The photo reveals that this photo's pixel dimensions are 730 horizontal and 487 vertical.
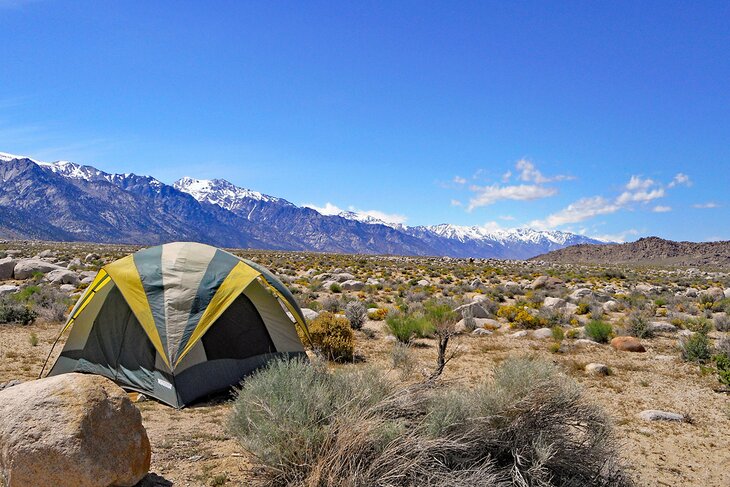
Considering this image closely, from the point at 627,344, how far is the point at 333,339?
308 inches

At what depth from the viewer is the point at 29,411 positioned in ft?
13.4

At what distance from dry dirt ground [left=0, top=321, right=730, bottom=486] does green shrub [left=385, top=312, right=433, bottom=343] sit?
0.40 meters

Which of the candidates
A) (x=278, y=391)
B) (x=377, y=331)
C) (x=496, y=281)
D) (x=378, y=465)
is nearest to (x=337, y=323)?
(x=377, y=331)

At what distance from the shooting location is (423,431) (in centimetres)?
460

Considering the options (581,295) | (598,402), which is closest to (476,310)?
(581,295)

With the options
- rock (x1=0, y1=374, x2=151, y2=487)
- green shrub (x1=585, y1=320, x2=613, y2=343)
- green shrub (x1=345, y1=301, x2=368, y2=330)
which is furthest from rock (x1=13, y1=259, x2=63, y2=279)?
green shrub (x1=585, y1=320, x2=613, y2=343)

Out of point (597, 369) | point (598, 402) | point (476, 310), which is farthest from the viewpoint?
point (476, 310)

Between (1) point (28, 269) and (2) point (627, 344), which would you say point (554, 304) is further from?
(1) point (28, 269)

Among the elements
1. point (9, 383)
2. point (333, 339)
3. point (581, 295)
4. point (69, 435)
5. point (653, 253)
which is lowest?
point (9, 383)

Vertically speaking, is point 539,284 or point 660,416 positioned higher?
point 539,284

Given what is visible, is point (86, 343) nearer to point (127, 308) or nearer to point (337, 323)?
point (127, 308)

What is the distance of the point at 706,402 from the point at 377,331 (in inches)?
324

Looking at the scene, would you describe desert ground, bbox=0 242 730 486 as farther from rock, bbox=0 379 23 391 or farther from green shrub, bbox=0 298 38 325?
rock, bbox=0 379 23 391

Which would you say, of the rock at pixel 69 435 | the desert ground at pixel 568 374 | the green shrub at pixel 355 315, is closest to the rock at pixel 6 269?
the desert ground at pixel 568 374
